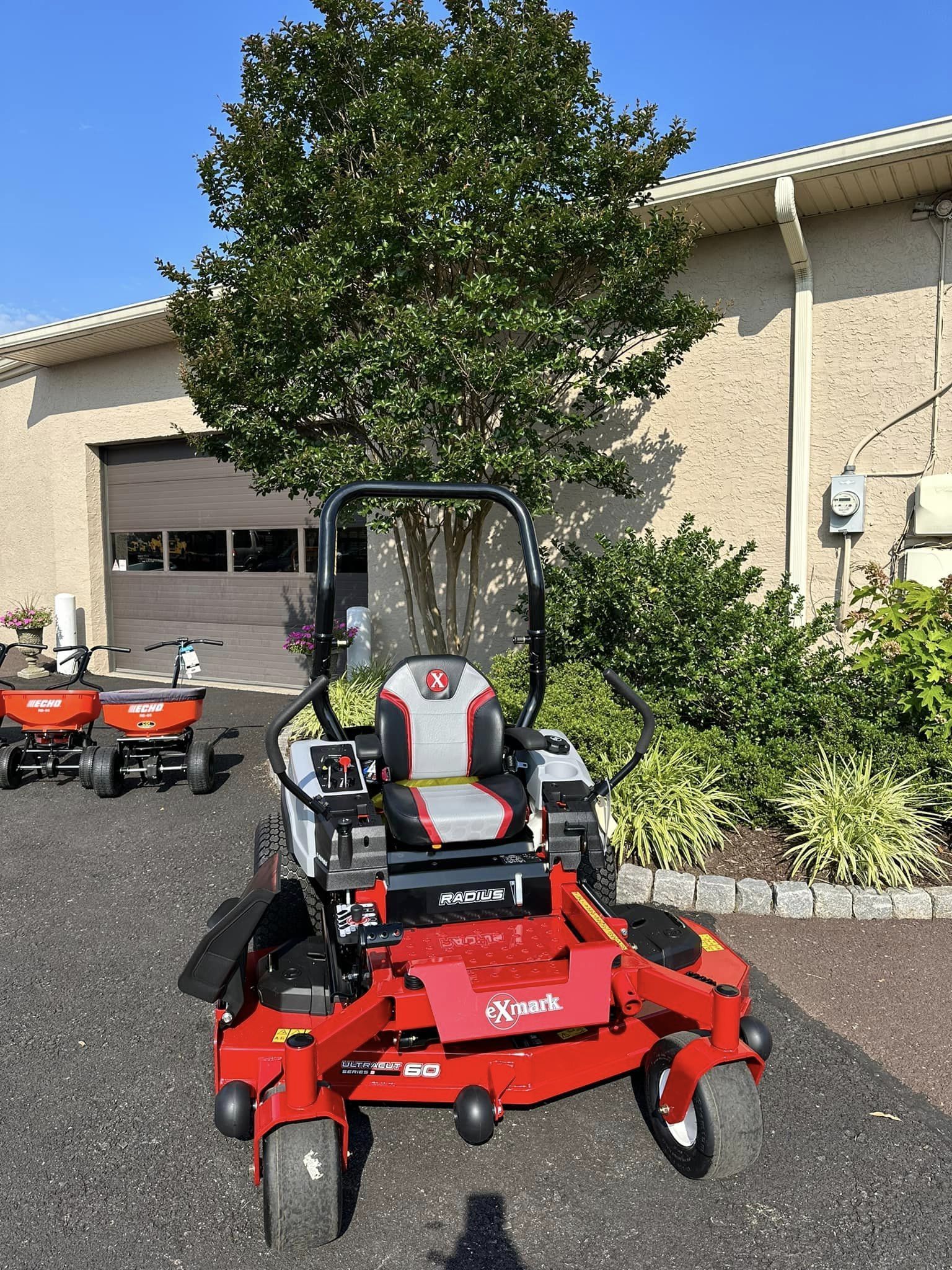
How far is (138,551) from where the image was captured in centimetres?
1306

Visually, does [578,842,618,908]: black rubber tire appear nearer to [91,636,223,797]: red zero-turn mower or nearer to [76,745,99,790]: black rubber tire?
[91,636,223,797]: red zero-turn mower

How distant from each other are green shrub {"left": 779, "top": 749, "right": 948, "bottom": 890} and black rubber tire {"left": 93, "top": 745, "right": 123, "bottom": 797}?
15.3 ft

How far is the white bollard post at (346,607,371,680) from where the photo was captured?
9.92 metres

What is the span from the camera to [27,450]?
13.9 m

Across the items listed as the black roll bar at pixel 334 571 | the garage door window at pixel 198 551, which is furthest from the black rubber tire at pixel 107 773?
the garage door window at pixel 198 551

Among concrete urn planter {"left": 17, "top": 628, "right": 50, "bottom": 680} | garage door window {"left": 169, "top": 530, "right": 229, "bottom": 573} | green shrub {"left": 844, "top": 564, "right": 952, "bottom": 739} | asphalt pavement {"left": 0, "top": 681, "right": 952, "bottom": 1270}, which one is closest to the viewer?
asphalt pavement {"left": 0, "top": 681, "right": 952, "bottom": 1270}

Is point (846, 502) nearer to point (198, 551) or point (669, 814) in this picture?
point (669, 814)

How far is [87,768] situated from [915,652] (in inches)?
228

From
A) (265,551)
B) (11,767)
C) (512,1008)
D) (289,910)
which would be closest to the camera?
(512,1008)

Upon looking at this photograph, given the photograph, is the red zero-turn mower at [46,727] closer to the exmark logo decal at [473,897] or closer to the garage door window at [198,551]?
the exmark logo decal at [473,897]

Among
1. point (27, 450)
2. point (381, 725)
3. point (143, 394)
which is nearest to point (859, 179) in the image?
point (381, 725)

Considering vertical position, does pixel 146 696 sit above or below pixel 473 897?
above

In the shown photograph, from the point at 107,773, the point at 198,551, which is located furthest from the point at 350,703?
the point at 198,551

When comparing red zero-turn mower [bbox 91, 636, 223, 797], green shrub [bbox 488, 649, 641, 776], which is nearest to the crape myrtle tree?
green shrub [bbox 488, 649, 641, 776]
